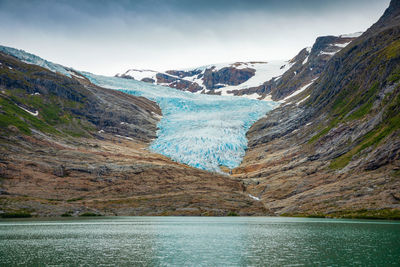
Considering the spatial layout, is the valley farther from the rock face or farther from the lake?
the lake

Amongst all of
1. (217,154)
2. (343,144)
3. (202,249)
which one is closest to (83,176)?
(217,154)

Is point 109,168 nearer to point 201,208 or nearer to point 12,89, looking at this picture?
point 201,208

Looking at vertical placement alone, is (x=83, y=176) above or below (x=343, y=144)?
below

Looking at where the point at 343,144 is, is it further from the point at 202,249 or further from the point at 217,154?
Answer: the point at 202,249

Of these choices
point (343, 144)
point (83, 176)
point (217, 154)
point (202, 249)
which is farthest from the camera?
point (217, 154)

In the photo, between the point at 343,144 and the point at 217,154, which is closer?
the point at 343,144

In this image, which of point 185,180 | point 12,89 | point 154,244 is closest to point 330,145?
point 185,180

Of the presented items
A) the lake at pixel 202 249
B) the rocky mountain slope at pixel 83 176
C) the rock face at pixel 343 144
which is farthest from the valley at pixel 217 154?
the lake at pixel 202 249
